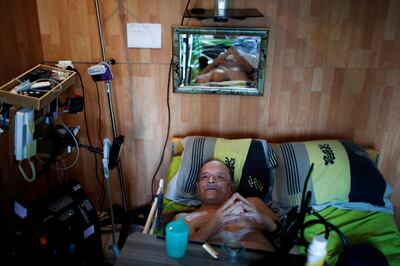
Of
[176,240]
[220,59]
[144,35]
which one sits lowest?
[176,240]

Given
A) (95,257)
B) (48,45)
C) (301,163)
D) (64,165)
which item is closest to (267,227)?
(301,163)

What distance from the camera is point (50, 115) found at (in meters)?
1.74

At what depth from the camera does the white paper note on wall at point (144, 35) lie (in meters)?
2.18

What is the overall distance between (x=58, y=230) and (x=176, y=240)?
0.86m

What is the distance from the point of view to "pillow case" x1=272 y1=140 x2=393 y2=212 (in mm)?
1874

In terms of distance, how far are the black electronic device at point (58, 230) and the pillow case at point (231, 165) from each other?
496 millimetres

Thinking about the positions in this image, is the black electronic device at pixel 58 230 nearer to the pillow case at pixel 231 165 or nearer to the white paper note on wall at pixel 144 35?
the pillow case at pixel 231 165

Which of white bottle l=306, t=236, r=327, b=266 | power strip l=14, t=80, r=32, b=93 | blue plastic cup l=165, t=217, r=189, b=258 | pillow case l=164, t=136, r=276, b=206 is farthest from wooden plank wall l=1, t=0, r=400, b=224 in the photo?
white bottle l=306, t=236, r=327, b=266

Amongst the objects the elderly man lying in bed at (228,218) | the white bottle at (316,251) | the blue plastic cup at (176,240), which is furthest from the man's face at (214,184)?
the white bottle at (316,251)

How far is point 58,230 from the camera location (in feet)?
5.80

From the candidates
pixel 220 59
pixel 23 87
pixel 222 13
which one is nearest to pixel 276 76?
pixel 220 59

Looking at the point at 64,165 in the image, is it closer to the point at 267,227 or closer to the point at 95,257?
the point at 95,257

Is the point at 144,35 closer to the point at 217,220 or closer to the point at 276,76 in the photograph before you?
the point at 276,76

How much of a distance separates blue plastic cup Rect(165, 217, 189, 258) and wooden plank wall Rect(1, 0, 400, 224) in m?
1.20
